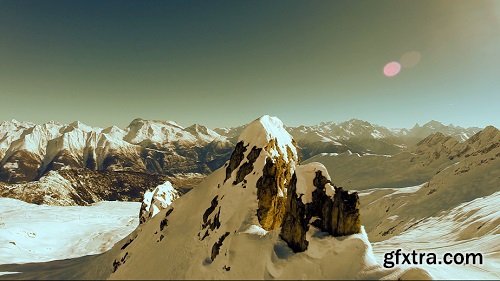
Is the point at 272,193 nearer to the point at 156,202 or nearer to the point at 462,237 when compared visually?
the point at 156,202

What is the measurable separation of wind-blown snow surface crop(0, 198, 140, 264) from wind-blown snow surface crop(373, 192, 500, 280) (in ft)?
324

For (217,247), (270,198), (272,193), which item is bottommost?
(217,247)

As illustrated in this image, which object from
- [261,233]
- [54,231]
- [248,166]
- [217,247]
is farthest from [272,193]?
[54,231]

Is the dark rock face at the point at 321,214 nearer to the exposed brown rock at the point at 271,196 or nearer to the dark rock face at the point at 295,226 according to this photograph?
the dark rock face at the point at 295,226

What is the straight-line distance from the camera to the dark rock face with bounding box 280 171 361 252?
3403cm

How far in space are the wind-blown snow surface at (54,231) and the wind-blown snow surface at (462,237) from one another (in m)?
98.8

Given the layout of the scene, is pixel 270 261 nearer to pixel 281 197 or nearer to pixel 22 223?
pixel 281 197

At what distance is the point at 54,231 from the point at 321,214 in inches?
5106

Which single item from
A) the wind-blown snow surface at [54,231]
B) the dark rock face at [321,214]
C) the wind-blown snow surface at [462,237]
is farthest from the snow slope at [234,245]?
the wind-blown snow surface at [54,231]

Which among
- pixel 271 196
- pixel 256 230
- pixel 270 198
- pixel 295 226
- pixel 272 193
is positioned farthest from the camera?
pixel 272 193

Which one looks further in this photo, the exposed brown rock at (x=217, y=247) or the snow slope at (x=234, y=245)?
the exposed brown rock at (x=217, y=247)

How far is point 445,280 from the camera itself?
28.3 meters

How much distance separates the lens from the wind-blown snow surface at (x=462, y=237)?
60.5m

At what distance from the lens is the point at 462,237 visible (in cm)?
9588
